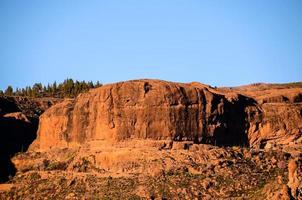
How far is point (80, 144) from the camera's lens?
8488cm

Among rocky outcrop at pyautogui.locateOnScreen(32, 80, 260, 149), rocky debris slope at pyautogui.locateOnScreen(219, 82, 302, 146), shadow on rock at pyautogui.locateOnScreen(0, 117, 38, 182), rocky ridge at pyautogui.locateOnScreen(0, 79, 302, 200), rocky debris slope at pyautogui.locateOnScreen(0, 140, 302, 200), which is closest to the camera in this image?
rocky debris slope at pyautogui.locateOnScreen(0, 140, 302, 200)

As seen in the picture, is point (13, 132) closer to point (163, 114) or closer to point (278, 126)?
point (163, 114)

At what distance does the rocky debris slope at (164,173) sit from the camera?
231 ft

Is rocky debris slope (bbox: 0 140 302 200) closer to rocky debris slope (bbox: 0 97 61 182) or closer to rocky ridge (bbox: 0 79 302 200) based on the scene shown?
rocky ridge (bbox: 0 79 302 200)

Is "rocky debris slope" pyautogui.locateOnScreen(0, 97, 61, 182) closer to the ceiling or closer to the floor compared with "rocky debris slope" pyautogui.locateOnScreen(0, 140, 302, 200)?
closer to the ceiling

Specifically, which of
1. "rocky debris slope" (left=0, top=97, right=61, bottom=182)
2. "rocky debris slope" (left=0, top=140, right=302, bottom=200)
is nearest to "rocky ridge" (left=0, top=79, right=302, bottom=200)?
"rocky debris slope" (left=0, top=140, right=302, bottom=200)

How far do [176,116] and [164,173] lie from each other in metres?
7.03

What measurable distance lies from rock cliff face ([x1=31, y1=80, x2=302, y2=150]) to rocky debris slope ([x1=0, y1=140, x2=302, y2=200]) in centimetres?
153

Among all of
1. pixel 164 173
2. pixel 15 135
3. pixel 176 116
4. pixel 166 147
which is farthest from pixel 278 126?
pixel 15 135

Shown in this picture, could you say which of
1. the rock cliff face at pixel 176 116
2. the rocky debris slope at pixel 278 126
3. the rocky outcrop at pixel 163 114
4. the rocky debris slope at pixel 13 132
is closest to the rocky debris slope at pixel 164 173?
the rocky outcrop at pixel 163 114

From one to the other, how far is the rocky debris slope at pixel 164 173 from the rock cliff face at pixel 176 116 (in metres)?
1.53

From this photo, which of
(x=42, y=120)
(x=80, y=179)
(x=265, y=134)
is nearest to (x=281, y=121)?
(x=265, y=134)

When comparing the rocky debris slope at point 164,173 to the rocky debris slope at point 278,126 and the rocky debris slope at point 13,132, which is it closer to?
the rocky debris slope at point 278,126

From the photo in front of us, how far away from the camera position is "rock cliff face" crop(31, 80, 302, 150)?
78000mm
